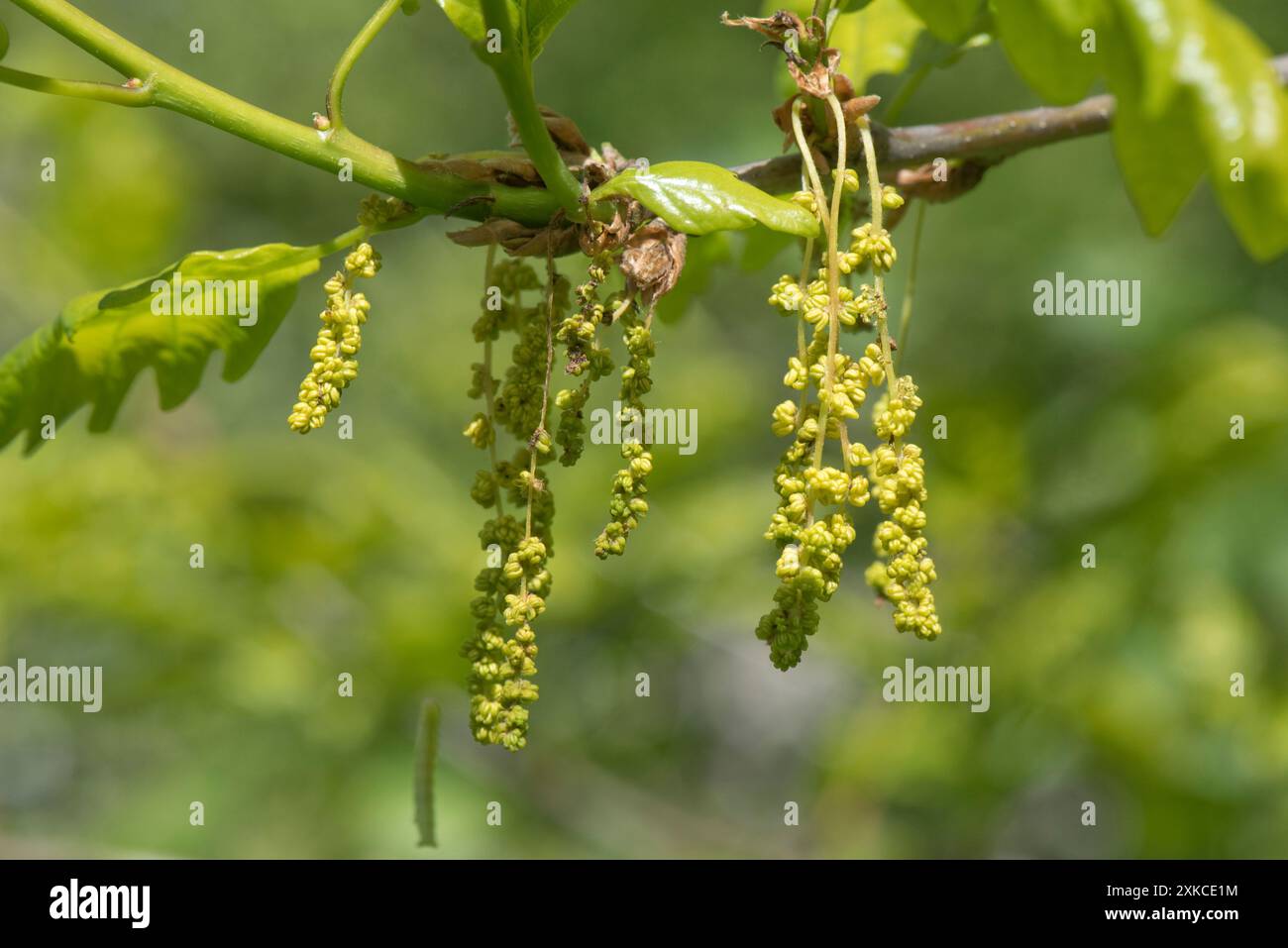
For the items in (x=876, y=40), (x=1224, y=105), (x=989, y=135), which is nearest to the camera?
(x=1224, y=105)

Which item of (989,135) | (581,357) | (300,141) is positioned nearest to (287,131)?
(300,141)

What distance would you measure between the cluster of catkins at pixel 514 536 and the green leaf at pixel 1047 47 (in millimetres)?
473

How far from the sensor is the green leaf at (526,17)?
1.18 metres

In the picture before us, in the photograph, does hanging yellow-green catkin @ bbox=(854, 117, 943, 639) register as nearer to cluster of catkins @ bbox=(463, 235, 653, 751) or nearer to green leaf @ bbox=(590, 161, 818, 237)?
green leaf @ bbox=(590, 161, 818, 237)

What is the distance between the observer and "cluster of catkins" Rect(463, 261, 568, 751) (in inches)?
45.1

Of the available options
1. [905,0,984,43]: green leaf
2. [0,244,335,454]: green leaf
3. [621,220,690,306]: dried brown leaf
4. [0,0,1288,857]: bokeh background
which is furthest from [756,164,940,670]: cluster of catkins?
[0,0,1288,857]: bokeh background

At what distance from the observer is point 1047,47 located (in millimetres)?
1095

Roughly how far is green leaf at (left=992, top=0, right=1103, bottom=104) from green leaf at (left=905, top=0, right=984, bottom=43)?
0.40ft

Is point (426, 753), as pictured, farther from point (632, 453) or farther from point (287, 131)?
point (287, 131)

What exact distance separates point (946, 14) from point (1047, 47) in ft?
0.63

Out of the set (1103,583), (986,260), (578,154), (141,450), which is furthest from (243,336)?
(986,260)

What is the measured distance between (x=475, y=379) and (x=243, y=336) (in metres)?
0.34

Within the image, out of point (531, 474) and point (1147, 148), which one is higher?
point (1147, 148)

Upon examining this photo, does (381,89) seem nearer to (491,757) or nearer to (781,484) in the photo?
(491,757)
